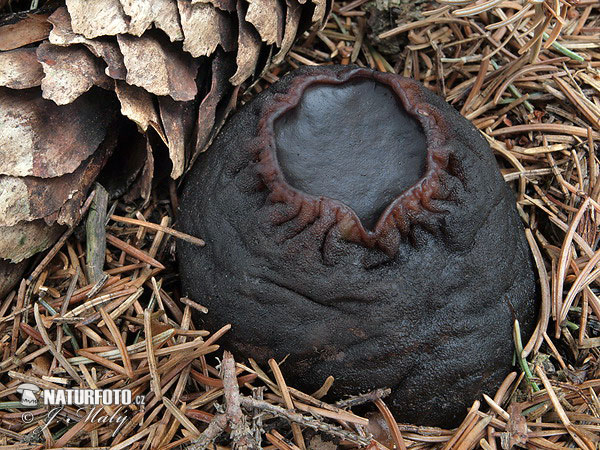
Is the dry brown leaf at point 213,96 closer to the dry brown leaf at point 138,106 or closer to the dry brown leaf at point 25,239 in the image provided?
the dry brown leaf at point 138,106

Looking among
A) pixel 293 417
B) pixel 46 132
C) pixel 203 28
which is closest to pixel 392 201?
pixel 293 417

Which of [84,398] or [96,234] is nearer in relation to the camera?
[84,398]

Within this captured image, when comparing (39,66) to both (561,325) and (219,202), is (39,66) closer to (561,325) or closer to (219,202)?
(219,202)

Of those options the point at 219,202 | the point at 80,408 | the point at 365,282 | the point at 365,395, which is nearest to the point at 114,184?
the point at 219,202

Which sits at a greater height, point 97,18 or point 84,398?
point 97,18

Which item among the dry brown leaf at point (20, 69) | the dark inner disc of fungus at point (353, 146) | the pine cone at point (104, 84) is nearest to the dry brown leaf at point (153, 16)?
the pine cone at point (104, 84)

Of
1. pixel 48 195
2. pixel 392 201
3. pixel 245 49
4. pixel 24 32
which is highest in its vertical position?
pixel 24 32

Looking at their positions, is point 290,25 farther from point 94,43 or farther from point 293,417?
point 293,417

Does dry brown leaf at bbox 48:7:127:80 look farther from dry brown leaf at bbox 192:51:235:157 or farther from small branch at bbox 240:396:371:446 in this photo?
small branch at bbox 240:396:371:446
